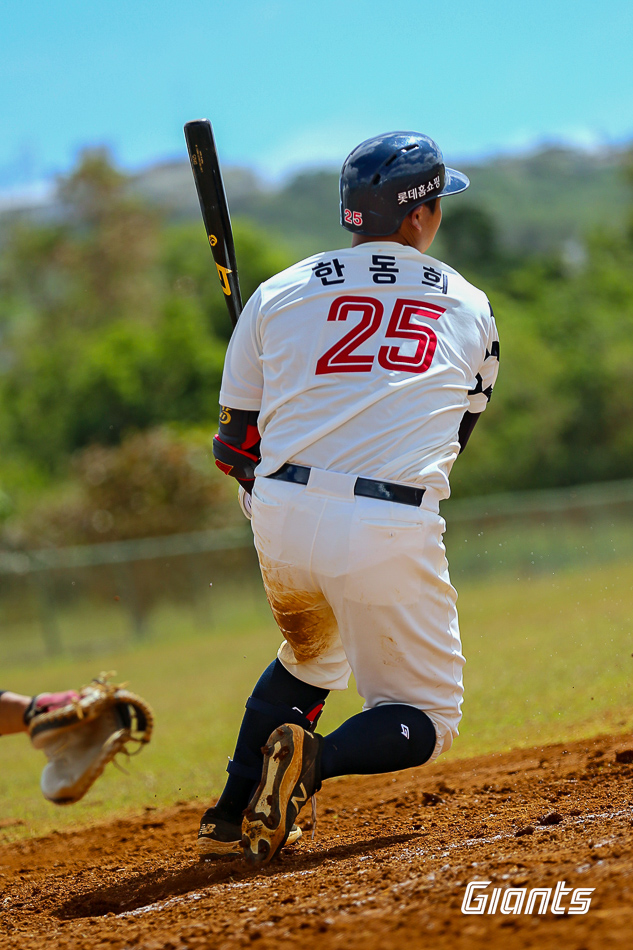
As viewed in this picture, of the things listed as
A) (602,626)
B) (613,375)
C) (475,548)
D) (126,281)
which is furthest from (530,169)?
(602,626)

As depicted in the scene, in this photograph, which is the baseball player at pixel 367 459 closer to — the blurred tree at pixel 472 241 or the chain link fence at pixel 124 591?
the chain link fence at pixel 124 591

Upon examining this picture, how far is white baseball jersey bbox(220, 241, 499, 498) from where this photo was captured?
3184 mm

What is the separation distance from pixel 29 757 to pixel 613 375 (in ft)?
98.2

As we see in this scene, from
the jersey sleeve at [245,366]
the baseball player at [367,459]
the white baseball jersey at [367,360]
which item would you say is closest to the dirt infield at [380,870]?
the baseball player at [367,459]

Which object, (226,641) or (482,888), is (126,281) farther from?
(482,888)

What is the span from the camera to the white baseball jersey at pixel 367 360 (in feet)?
10.4

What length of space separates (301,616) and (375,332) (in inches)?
39.7

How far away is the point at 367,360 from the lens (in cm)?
321

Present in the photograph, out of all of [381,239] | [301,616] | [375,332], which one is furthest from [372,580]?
[381,239]

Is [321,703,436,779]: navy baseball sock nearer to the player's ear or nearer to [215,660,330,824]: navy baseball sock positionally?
[215,660,330,824]: navy baseball sock

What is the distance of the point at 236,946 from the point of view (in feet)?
7.61

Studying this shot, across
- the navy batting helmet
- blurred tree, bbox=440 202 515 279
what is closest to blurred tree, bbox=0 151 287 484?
blurred tree, bbox=440 202 515 279

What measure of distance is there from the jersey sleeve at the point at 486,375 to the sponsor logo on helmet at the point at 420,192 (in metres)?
0.49

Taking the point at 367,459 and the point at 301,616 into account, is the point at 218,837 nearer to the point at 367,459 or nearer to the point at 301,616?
the point at 301,616
